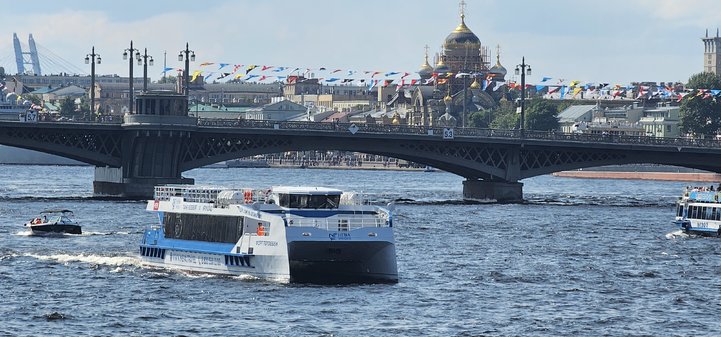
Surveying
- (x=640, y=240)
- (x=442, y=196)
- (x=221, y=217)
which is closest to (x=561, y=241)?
(x=640, y=240)

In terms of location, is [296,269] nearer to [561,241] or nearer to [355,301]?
[355,301]

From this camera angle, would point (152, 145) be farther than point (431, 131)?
No

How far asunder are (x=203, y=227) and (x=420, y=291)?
9.40 m

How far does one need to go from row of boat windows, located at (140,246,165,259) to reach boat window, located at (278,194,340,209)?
7.63 meters

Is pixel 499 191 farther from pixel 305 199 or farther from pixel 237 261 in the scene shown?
pixel 305 199

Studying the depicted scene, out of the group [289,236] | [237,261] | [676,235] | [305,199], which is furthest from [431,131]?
[289,236]

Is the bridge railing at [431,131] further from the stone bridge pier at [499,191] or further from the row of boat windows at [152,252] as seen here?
the row of boat windows at [152,252]

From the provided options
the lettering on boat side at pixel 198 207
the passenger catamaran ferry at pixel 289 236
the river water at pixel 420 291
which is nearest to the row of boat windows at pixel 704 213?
the river water at pixel 420 291

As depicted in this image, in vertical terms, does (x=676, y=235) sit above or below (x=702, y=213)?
below

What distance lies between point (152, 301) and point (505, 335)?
13.7m

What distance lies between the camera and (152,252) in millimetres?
80562

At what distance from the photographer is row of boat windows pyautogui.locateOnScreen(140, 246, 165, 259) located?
79625 mm

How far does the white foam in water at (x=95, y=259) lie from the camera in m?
83.4

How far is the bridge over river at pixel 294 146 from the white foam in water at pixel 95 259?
5442cm
